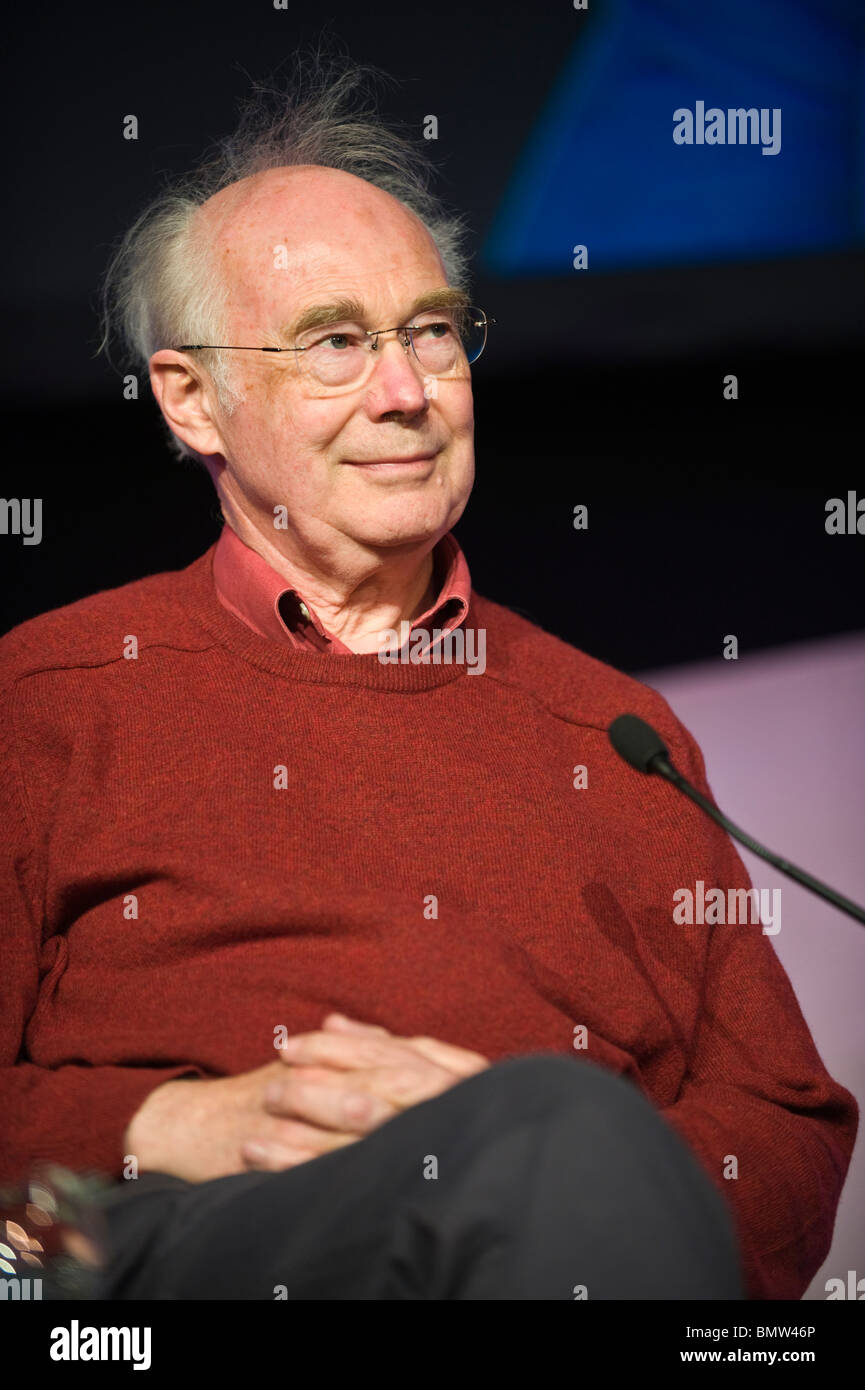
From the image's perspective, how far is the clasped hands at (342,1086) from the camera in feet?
4.79

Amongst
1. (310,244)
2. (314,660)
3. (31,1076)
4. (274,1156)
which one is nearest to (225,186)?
(310,244)

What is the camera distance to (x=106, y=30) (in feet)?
9.55

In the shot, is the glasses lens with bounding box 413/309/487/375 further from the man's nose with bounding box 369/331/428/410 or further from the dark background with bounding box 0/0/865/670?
the dark background with bounding box 0/0/865/670

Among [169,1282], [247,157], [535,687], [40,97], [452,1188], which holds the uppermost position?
[40,97]

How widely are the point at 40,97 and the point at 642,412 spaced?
1770mm

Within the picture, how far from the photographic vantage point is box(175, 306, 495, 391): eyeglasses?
195cm

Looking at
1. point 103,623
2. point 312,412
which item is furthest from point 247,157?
point 103,623

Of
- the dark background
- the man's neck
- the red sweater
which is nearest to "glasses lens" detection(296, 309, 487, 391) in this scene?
the man's neck

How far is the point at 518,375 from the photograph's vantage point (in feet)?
13.2

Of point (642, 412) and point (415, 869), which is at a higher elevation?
point (642, 412)

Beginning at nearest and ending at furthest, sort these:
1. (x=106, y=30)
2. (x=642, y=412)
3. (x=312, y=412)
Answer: (x=312, y=412)
(x=106, y=30)
(x=642, y=412)

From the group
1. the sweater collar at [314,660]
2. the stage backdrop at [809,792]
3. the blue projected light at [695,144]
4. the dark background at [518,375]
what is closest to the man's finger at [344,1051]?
the sweater collar at [314,660]

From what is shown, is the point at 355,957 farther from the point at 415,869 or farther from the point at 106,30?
the point at 106,30

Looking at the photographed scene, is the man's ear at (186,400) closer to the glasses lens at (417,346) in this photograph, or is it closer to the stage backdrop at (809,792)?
the glasses lens at (417,346)
